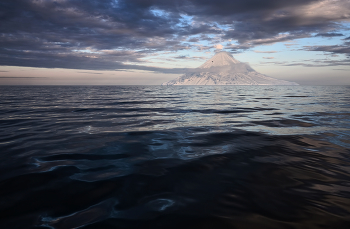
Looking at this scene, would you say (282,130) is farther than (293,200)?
Yes

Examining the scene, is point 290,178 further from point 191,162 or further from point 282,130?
point 282,130

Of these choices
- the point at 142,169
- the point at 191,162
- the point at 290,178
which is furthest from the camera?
the point at 191,162

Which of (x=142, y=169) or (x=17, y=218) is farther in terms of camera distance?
(x=142, y=169)

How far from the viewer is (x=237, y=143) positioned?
6.00 metres

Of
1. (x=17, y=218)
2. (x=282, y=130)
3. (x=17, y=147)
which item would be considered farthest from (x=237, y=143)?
(x=17, y=147)

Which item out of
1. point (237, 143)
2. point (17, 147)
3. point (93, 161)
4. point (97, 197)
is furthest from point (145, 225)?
point (17, 147)

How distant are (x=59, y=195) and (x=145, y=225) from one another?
5.37ft

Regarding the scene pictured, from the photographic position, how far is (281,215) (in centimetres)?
250

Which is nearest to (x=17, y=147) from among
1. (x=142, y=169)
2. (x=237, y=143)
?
(x=142, y=169)

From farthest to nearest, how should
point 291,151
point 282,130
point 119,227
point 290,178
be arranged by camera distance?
point 282,130 < point 291,151 < point 290,178 < point 119,227

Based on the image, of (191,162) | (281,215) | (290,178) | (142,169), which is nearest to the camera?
(281,215)

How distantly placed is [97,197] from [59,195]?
0.62 meters

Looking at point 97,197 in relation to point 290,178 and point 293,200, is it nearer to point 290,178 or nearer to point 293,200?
point 293,200

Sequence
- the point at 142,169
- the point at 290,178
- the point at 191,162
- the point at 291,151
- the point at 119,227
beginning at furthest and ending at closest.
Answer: the point at 291,151, the point at 191,162, the point at 142,169, the point at 290,178, the point at 119,227
